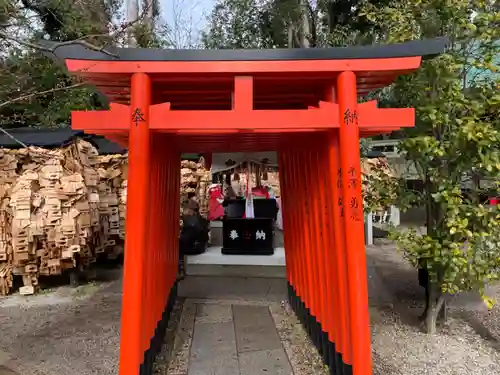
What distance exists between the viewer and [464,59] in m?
4.76

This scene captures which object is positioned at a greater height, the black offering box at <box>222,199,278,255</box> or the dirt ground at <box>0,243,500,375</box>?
the black offering box at <box>222,199,278,255</box>

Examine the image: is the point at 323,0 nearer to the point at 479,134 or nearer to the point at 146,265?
the point at 479,134

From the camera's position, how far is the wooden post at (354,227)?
11.1ft

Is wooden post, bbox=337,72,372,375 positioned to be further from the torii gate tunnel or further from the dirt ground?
the dirt ground

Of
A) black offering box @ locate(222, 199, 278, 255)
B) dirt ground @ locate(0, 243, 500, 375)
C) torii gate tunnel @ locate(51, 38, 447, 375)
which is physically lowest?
dirt ground @ locate(0, 243, 500, 375)

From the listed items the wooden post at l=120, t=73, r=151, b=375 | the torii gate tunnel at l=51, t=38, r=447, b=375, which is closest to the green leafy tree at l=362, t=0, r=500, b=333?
the torii gate tunnel at l=51, t=38, r=447, b=375

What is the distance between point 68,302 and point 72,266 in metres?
0.82

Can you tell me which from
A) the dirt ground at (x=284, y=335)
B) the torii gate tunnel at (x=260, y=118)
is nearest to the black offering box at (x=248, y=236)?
the dirt ground at (x=284, y=335)

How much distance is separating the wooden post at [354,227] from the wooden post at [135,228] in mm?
1596

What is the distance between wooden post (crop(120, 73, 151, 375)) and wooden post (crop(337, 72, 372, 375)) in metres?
1.60

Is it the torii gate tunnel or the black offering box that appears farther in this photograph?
the black offering box

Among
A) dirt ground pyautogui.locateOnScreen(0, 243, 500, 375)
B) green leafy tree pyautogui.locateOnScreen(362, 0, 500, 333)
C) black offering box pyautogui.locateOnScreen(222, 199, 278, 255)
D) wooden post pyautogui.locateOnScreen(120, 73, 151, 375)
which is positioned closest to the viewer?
wooden post pyautogui.locateOnScreen(120, 73, 151, 375)

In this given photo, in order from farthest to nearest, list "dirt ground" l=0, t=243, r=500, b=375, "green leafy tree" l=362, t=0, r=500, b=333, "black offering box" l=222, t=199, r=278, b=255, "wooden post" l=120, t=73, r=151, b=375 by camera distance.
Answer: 1. "black offering box" l=222, t=199, r=278, b=255
2. "dirt ground" l=0, t=243, r=500, b=375
3. "green leafy tree" l=362, t=0, r=500, b=333
4. "wooden post" l=120, t=73, r=151, b=375

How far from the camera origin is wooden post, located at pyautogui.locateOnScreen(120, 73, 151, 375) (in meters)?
3.34
